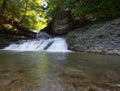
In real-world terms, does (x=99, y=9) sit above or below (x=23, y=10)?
below

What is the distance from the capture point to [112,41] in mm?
11328

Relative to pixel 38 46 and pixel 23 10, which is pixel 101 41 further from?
pixel 23 10

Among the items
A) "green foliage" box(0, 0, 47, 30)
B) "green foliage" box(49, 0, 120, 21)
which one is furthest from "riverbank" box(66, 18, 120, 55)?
"green foliage" box(0, 0, 47, 30)

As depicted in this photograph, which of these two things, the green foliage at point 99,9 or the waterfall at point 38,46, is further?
the green foliage at point 99,9

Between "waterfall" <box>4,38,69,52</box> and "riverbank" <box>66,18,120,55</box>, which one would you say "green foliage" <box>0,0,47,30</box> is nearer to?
"waterfall" <box>4,38,69,52</box>

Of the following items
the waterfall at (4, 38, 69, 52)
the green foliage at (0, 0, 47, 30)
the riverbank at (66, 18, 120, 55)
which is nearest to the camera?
the riverbank at (66, 18, 120, 55)

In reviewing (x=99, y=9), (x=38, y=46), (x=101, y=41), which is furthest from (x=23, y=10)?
(x=101, y=41)

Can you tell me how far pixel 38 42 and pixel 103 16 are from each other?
6443 millimetres

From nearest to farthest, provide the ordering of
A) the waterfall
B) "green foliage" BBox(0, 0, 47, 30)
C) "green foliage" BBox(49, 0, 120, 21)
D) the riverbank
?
the riverbank → the waterfall → "green foliage" BBox(49, 0, 120, 21) → "green foliage" BBox(0, 0, 47, 30)

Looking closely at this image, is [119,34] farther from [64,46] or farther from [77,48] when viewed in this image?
[64,46]

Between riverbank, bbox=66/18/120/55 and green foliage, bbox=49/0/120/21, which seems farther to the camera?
green foliage, bbox=49/0/120/21

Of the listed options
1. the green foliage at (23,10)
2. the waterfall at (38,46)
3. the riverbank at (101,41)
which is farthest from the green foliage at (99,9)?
the green foliage at (23,10)

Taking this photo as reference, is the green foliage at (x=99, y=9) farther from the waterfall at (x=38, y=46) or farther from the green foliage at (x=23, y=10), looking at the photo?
the green foliage at (x=23, y=10)

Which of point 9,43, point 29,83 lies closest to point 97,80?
point 29,83
